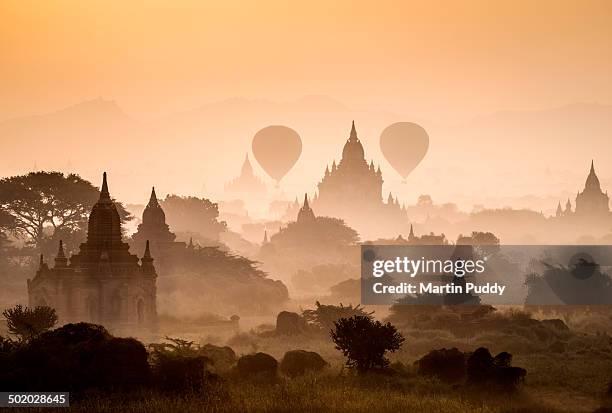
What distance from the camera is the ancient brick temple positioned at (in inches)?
1944

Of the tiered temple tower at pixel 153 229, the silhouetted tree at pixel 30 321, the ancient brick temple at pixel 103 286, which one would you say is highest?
the tiered temple tower at pixel 153 229

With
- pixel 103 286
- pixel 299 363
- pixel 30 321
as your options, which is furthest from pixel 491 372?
pixel 103 286

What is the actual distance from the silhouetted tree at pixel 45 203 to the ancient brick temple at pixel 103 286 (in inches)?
906

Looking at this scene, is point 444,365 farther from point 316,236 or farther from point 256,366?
point 316,236

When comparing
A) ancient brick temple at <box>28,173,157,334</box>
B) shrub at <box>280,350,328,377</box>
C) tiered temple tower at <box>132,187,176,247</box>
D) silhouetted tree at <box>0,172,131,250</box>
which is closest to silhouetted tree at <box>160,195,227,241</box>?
silhouetted tree at <box>0,172,131,250</box>

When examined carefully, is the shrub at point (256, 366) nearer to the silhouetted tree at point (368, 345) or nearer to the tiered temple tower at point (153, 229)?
the silhouetted tree at point (368, 345)

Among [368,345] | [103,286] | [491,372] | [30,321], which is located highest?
[103,286]

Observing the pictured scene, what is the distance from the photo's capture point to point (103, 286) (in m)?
49.6

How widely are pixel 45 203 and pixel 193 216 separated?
5224 cm

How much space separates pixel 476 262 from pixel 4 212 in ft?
135

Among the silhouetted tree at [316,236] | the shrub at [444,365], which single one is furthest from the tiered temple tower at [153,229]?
the silhouetted tree at [316,236]

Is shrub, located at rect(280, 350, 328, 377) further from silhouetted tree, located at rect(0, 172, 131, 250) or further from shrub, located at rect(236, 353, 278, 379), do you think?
silhouetted tree, located at rect(0, 172, 131, 250)

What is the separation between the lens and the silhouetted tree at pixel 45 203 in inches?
2876

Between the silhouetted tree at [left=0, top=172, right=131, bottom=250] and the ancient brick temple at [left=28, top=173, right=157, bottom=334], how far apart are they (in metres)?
23.0
